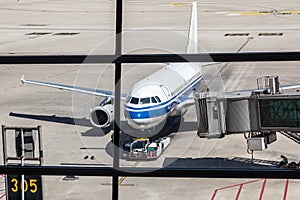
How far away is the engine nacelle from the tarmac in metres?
0.84

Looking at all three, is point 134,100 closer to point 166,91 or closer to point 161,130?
point 166,91

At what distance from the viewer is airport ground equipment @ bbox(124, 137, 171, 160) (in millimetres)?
25750

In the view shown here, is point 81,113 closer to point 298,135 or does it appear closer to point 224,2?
point 298,135

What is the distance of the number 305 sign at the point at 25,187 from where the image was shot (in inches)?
607

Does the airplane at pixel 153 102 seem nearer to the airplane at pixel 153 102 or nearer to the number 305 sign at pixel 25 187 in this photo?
the airplane at pixel 153 102

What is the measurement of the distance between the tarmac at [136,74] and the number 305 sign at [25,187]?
15.4ft

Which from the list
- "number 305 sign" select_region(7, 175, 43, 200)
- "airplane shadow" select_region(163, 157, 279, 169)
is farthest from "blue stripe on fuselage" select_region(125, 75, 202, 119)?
"number 305 sign" select_region(7, 175, 43, 200)

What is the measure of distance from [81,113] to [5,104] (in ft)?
15.7

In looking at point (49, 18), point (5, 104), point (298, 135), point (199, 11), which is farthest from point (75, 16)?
point (298, 135)

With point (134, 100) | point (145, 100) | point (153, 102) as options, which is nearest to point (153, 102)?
point (153, 102)

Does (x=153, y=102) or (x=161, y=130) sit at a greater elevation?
(x=153, y=102)

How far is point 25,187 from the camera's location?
625 inches

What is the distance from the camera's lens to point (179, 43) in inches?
2286

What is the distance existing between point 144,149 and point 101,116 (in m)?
2.87
